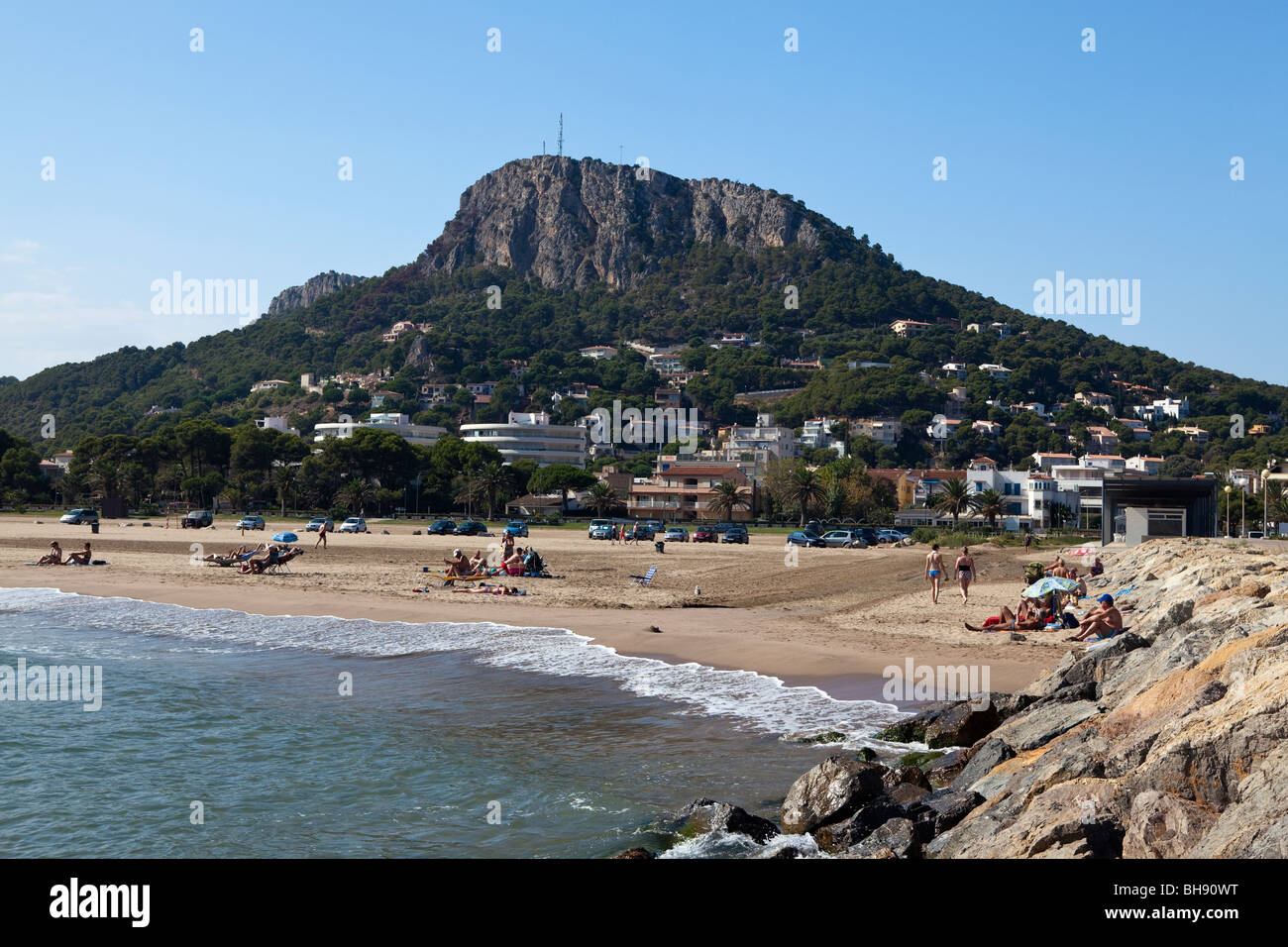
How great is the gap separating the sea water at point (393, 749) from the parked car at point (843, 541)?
44.6 metres

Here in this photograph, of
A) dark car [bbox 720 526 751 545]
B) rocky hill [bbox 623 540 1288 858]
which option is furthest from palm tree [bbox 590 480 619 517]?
rocky hill [bbox 623 540 1288 858]

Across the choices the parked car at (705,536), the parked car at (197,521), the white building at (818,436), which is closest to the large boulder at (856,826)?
the parked car at (705,536)

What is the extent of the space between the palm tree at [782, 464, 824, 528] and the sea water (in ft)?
226

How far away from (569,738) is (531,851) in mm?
4024

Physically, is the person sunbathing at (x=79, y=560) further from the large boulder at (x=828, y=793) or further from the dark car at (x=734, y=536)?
the dark car at (x=734, y=536)

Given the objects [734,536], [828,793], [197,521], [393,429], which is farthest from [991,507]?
[393,429]

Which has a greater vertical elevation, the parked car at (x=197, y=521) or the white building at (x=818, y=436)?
the white building at (x=818, y=436)

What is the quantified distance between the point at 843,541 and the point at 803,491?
955 inches

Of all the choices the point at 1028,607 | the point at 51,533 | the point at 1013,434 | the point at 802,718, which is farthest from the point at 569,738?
the point at 1013,434

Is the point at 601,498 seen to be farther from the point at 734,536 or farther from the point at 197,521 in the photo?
the point at 197,521

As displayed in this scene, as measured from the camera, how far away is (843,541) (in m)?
64.2

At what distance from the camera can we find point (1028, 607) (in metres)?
21.4

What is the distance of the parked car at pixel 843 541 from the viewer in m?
63.4
